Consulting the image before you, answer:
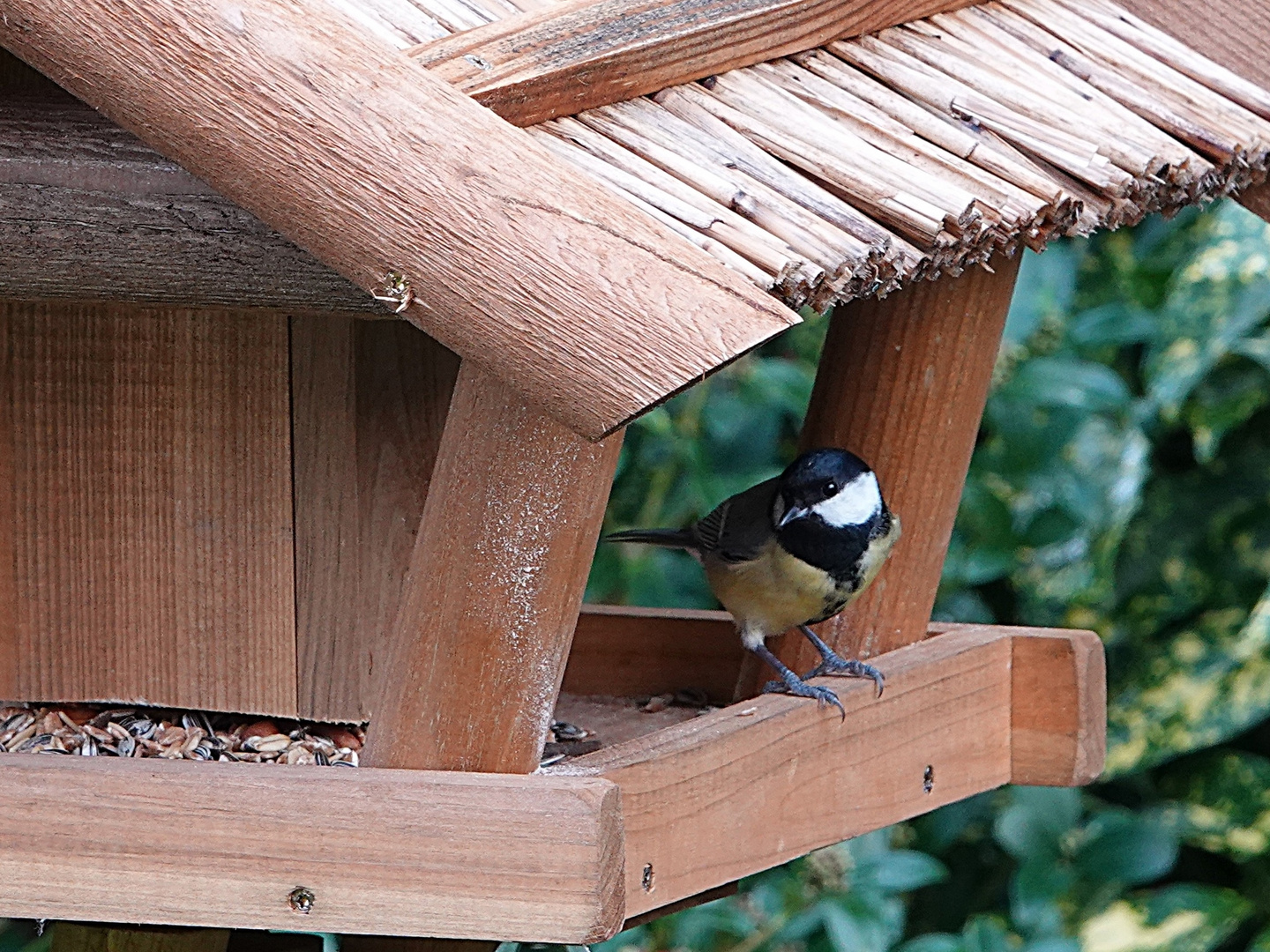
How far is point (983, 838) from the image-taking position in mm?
2982

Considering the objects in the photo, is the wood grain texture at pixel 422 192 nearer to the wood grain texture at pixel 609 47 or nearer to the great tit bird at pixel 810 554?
the wood grain texture at pixel 609 47

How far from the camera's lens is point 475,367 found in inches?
46.4

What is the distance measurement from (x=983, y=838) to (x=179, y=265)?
2.05 metres

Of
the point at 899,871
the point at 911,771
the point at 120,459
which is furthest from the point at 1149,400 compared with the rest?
the point at 120,459

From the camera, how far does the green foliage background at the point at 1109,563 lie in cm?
249

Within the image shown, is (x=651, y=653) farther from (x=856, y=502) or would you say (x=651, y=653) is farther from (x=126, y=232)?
(x=126, y=232)

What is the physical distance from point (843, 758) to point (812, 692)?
0.26 feet

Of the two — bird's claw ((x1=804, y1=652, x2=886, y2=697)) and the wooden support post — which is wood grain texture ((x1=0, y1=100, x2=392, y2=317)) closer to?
the wooden support post

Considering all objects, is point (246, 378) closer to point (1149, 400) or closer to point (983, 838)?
point (1149, 400)

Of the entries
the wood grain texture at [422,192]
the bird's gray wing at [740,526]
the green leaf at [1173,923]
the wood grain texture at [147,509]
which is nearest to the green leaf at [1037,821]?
the green leaf at [1173,923]

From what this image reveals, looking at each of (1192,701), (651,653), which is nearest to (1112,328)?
(1192,701)

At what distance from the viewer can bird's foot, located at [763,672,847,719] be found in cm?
169

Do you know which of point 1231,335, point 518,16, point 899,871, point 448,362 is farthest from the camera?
point 1231,335

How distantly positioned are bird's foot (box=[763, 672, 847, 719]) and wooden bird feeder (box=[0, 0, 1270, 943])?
0.02 m
